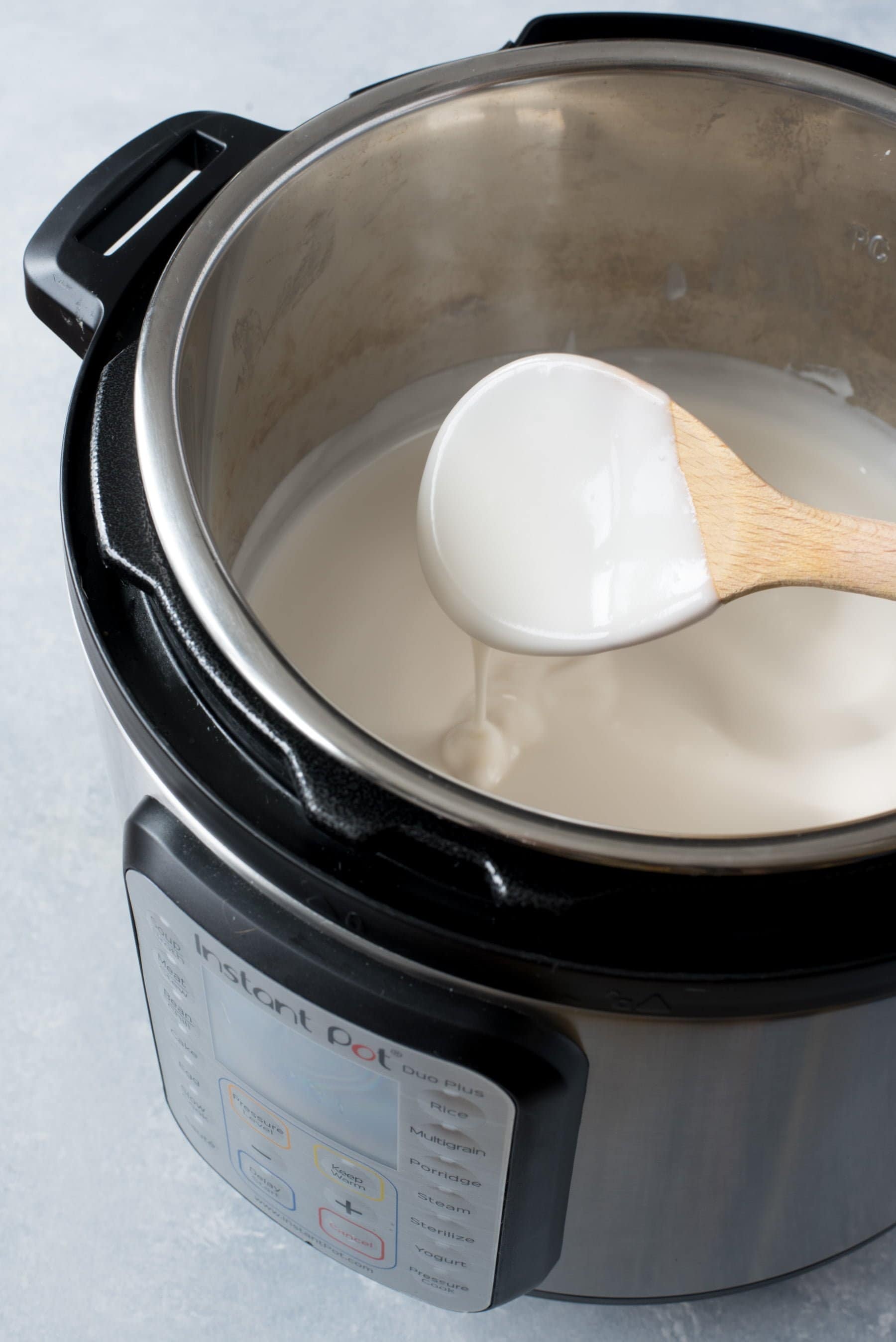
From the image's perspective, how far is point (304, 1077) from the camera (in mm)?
797

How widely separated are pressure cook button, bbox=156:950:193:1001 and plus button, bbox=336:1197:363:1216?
17 centimetres

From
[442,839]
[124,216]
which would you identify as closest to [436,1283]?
[442,839]

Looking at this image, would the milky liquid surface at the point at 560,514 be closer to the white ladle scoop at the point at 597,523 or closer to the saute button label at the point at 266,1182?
the white ladle scoop at the point at 597,523

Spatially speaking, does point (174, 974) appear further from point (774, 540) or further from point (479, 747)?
point (774, 540)

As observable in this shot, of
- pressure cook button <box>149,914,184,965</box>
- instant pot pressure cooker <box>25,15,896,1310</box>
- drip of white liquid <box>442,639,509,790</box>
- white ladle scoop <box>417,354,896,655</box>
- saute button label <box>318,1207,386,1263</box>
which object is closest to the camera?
instant pot pressure cooker <box>25,15,896,1310</box>

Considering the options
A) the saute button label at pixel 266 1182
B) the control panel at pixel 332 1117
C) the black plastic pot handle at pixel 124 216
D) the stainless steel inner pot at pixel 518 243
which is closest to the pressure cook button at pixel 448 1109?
the control panel at pixel 332 1117

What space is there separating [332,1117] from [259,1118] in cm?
8

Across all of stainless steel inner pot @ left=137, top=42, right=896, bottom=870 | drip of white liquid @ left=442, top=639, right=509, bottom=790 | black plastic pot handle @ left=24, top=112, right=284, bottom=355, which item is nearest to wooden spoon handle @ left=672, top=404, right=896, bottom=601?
drip of white liquid @ left=442, top=639, right=509, bottom=790

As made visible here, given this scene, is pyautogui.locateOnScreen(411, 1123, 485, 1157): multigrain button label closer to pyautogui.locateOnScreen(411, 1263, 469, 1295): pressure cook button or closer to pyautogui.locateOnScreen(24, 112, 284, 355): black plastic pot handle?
pyautogui.locateOnScreen(411, 1263, 469, 1295): pressure cook button

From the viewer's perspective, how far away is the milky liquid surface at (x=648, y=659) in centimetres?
116

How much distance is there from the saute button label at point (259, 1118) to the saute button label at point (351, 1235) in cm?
7

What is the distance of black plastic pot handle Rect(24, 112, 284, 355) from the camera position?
37.2 inches

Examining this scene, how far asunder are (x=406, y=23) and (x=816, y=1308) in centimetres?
177

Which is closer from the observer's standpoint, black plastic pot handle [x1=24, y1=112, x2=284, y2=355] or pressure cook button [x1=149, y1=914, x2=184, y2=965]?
pressure cook button [x1=149, y1=914, x2=184, y2=965]
